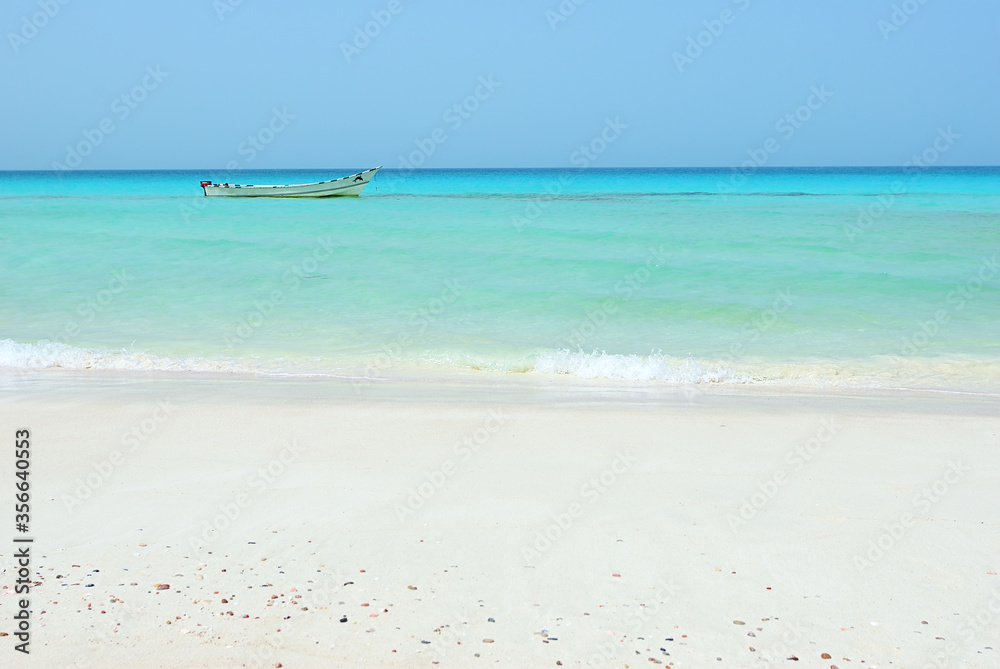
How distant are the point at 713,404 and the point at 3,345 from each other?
8.12 m

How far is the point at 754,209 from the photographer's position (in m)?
35.8

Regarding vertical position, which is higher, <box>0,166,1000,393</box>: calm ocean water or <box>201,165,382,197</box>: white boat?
<box>0,166,1000,393</box>: calm ocean water

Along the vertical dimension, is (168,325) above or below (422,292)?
above

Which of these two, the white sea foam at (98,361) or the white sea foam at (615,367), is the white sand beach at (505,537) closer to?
the white sea foam at (615,367)

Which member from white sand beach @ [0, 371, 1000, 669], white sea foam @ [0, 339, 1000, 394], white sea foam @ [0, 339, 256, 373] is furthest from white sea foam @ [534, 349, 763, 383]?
white sea foam @ [0, 339, 256, 373]

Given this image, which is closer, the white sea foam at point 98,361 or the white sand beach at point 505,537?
the white sand beach at point 505,537

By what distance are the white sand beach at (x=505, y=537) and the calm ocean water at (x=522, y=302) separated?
2387 mm

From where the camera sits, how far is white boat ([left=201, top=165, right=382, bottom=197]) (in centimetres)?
4562

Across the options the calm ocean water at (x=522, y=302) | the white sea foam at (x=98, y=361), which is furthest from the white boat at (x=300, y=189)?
the white sea foam at (x=98, y=361)

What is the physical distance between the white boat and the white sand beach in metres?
40.6

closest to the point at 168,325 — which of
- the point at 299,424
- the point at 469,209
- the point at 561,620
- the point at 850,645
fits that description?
the point at 299,424

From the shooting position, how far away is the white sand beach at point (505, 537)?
3162mm

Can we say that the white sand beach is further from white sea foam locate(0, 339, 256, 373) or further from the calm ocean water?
the calm ocean water

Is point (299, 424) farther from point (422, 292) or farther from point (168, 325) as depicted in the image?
point (422, 292)
